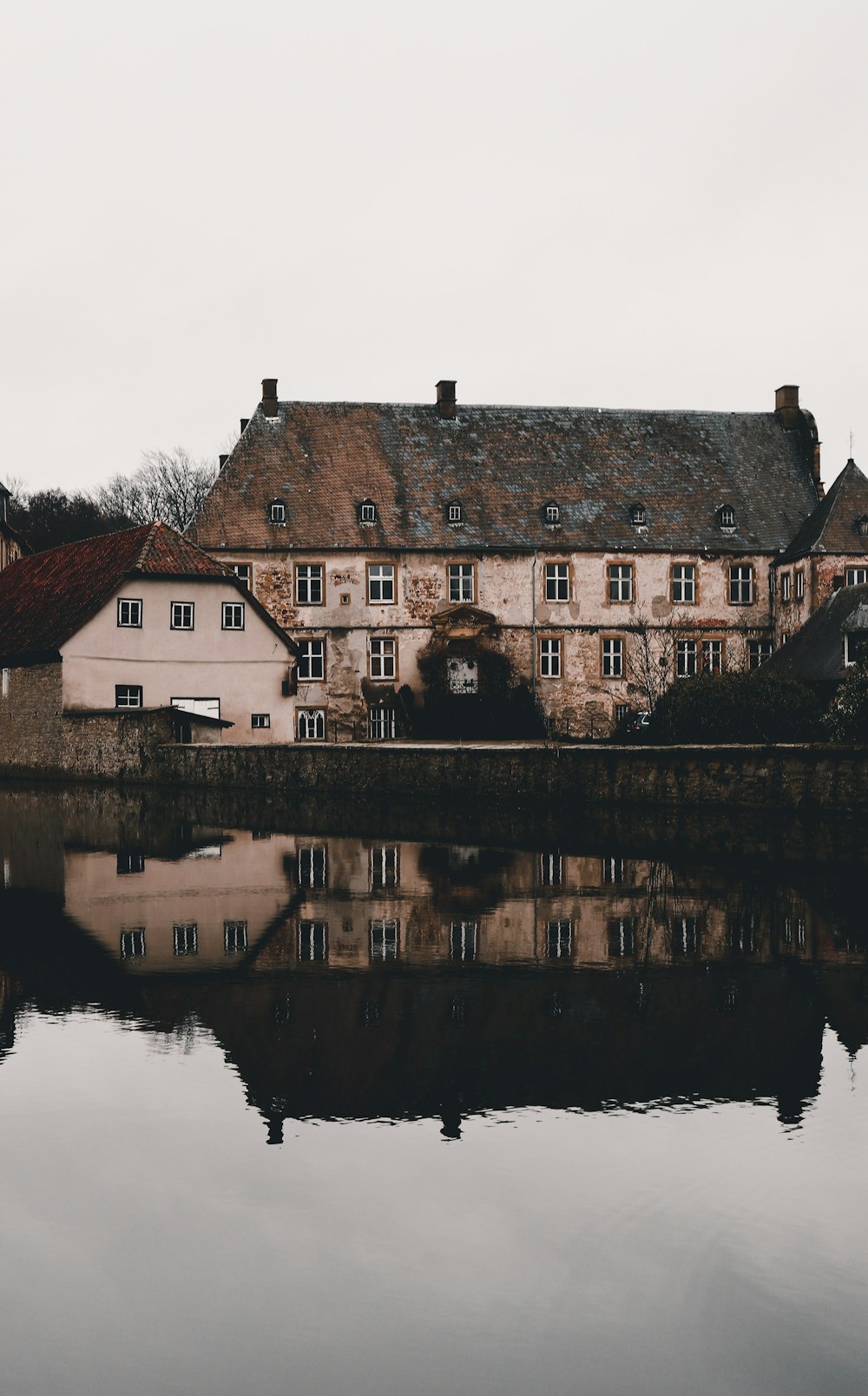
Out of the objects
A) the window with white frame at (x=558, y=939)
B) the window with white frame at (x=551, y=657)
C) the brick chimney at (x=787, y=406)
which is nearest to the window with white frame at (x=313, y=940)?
the window with white frame at (x=558, y=939)

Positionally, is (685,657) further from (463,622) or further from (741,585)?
(463,622)

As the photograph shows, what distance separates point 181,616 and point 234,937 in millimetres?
28075

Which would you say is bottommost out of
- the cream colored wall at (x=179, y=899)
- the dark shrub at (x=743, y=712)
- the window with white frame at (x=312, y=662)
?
the cream colored wall at (x=179, y=899)

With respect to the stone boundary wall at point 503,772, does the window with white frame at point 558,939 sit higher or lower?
lower

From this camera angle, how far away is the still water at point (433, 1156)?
5102 mm

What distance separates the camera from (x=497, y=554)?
46406 millimetres

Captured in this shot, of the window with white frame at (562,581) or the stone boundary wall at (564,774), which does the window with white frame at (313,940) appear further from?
the window with white frame at (562,581)

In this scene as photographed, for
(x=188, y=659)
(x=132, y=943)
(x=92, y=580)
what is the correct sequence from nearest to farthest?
1. (x=132, y=943)
2. (x=188, y=659)
3. (x=92, y=580)

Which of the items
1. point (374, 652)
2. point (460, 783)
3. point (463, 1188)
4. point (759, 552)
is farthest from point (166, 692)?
point (463, 1188)

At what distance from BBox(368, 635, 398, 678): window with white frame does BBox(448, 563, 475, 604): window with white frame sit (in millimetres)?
2339

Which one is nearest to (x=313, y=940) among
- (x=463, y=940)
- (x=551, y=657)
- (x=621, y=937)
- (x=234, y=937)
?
A: (x=234, y=937)

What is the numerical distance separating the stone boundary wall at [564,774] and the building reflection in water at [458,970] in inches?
197

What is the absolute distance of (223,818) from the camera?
90.1 ft

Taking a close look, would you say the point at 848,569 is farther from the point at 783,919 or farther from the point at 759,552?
the point at 783,919
